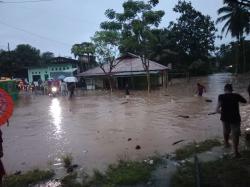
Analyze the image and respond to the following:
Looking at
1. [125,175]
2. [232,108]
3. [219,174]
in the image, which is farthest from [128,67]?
[219,174]

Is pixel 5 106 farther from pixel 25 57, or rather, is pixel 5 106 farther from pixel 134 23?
pixel 25 57

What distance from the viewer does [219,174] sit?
6.50 m

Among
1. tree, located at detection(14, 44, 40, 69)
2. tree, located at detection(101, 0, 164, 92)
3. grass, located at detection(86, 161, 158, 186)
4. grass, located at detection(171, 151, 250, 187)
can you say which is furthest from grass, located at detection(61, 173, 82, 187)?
tree, located at detection(14, 44, 40, 69)

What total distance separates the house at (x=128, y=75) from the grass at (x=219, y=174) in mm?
33132

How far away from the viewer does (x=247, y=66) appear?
178ft

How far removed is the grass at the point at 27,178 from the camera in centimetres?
739

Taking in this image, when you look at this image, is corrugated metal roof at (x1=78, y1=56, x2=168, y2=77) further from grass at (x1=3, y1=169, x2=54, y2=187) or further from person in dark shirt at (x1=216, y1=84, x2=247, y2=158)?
grass at (x1=3, y1=169, x2=54, y2=187)

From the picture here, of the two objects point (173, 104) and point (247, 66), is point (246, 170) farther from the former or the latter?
point (247, 66)

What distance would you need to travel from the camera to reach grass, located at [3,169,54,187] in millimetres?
7391

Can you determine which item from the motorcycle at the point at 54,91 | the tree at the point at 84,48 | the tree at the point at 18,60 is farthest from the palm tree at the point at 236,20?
the tree at the point at 18,60

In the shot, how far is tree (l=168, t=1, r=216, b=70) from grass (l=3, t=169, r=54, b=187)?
163ft

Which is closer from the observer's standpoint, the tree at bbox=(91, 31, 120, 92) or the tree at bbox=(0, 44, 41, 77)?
the tree at bbox=(91, 31, 120, 92)

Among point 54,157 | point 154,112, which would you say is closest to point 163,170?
point 54,157

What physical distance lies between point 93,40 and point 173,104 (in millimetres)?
20166
